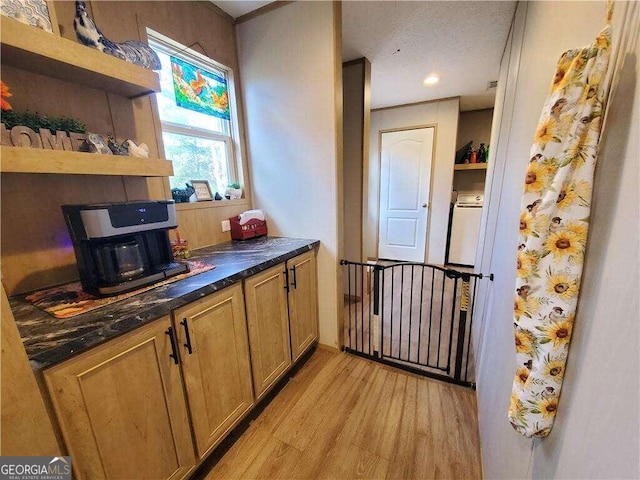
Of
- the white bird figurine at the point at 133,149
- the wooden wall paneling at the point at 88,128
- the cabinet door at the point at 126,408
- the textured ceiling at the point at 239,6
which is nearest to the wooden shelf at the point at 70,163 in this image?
the white bird figurine at the point at 133,149

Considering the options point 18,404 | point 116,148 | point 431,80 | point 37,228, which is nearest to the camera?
point 18,404

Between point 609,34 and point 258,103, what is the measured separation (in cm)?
206

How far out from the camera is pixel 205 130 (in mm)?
1989

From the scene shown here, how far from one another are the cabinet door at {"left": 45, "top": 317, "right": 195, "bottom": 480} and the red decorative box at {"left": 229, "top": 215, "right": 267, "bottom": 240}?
1.13 meters

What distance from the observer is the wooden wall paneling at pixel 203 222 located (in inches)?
70.7

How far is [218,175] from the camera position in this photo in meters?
2.15

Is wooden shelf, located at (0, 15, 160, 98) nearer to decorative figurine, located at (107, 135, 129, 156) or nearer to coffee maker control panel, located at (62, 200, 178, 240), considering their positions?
decorative figurine, located at (107, 135, 129, 156)

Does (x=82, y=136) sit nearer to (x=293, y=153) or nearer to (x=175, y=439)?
(x=293, y=153)

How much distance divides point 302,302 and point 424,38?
242 centimetres

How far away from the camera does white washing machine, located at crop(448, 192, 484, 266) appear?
13.0ft

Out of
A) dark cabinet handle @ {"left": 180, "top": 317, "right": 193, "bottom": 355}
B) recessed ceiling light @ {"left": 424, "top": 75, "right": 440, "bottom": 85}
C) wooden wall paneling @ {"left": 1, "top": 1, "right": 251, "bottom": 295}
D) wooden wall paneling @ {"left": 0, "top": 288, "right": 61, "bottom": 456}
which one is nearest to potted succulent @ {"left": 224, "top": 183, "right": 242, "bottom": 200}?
wooden wall paneling @ {"left": 1, "top": 1, "right": 251, "bottom": 295}

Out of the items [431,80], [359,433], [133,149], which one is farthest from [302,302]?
[431,80]

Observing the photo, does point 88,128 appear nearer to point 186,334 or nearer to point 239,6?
point 186,334

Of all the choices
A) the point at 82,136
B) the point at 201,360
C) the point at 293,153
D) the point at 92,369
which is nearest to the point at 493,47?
the point at 293,153
